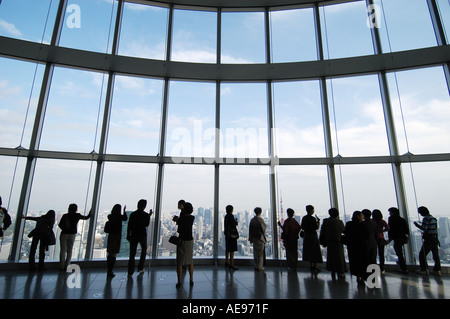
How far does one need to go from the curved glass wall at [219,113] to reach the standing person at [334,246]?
1395 mm

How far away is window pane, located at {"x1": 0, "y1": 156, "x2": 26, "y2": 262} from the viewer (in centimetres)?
475

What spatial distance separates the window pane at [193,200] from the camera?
18.4ft

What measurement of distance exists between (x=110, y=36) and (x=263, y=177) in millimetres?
5396

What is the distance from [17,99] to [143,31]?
3.47 meters

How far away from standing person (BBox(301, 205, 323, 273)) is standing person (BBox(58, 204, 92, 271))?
15.2 ft

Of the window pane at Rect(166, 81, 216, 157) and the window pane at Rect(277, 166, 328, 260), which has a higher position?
the window pane at Rect(166, 81, 216, 157)

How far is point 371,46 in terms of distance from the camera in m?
6.00

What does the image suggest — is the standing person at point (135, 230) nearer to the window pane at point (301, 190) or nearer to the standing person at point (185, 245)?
the standing person at point (185, 245)

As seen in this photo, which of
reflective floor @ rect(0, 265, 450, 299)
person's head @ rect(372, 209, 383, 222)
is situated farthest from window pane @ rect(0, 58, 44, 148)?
person's head @ rect(372, 209, 383, 222)

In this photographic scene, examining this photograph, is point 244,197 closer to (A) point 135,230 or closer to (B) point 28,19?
(A) point 135,230

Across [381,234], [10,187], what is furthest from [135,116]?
[381,234]

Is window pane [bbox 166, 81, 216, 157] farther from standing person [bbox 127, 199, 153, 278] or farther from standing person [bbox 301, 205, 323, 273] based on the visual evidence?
standing person [bbox 301, 205, 323, 273]

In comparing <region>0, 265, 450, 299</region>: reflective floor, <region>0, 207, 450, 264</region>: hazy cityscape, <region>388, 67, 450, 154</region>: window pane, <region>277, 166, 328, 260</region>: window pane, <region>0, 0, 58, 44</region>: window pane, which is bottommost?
<region>0, 265, 450, 299</region>: reflective floor

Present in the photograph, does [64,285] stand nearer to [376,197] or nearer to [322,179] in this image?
[322,179]
